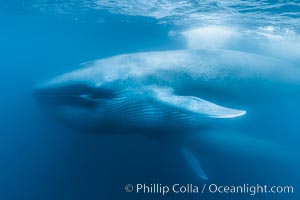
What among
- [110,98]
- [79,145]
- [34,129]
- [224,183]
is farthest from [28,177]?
[110,98]

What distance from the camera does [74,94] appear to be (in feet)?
19.9

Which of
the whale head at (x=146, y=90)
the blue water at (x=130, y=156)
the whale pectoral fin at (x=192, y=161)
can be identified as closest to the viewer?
the whale head at (x=146, y=90)

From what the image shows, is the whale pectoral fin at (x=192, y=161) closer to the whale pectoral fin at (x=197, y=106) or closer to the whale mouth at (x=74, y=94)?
the whale pectoral fin at (x=197, y=106)

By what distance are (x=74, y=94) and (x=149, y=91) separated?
1.58 m

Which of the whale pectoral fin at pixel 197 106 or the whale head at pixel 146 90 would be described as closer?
the whale pectoral fin at pixel 197 106

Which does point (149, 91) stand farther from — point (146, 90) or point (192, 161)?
point (192, 161)

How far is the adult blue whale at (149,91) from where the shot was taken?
5910mm

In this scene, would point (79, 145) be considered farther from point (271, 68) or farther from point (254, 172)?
point (271, 68)

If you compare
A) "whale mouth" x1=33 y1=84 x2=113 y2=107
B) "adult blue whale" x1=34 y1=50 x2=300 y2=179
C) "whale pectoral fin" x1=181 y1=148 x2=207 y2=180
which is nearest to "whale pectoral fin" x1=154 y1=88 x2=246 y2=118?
"adult blue whale" x1=34 y1=50 x2=300 y2=179

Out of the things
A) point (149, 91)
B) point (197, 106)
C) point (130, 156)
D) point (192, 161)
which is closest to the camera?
point (197, 106)

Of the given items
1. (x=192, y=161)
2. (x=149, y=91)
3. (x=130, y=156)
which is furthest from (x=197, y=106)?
(x=130, y=156)

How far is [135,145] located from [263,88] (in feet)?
28.6

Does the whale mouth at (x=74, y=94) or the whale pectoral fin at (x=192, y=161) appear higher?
the whale mouth at (x=74, y=94)

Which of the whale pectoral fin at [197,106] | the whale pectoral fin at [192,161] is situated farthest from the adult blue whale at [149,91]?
the whale pectoral fin at [192,161]
